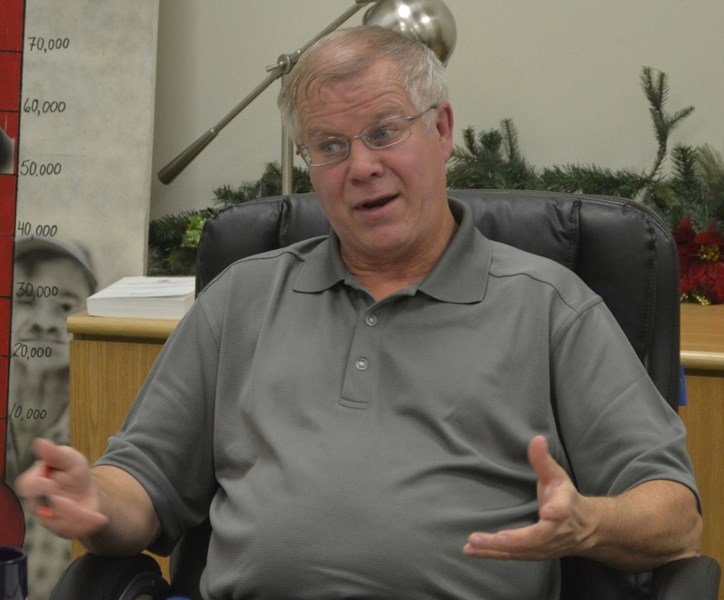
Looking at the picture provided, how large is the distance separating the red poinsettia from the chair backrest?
0.71 meters

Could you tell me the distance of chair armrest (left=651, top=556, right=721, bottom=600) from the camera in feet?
4.07

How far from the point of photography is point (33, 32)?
252cm

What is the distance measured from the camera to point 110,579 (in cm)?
136

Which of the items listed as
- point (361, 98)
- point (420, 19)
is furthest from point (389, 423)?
point (420, 19)

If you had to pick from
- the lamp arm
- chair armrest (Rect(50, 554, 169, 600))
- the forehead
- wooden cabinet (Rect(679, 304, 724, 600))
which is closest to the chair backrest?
the forehead

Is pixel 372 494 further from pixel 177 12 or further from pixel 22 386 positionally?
pixel 177 12

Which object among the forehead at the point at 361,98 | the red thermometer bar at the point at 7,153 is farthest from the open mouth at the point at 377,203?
the red thermometer bar at the point at 7,153

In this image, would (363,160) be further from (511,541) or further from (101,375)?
(101,375)

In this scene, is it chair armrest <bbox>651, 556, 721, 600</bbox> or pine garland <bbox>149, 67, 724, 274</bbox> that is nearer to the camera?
chair armrest <bbox>651, 556, 721, 600</bbox>

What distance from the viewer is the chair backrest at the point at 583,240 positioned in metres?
1.53

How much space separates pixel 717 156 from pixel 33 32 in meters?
1.59

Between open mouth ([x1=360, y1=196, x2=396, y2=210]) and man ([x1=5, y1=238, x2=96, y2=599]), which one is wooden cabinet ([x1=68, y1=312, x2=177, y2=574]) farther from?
open mouth ([x1=360, y1=196, x2=396, y2=210])

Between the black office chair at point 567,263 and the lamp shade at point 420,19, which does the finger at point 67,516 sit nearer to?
the black office chair at point 567,263

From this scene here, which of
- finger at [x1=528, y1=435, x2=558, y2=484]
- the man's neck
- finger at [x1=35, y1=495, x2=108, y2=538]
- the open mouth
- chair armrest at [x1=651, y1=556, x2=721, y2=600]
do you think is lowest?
chair armrest at [x1=651, y1=556, x2=721, y2=600]
